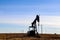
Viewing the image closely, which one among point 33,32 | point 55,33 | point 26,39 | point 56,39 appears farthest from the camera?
point 55,33

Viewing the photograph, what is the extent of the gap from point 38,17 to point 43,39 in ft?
15.9

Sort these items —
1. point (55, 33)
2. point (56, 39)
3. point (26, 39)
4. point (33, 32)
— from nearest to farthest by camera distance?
point (26, 39), point (56, 39), point (33, 32), point (55, 33)

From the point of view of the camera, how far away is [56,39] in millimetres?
30172

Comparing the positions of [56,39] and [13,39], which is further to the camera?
[56,39]

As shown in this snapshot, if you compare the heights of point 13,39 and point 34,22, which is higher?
point 34,22

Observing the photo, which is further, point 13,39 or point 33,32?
point 33,32

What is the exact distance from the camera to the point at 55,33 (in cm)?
3681

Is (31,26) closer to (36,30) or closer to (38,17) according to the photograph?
(36,30)

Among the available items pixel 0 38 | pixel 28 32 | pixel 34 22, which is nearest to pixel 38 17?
pixel 34 22

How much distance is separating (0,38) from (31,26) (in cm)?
824

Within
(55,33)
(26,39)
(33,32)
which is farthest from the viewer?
(55,33)

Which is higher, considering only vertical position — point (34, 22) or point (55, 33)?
point (34, 22)

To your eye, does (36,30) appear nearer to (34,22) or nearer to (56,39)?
(34,22)

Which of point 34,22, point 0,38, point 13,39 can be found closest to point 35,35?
point 34,22
